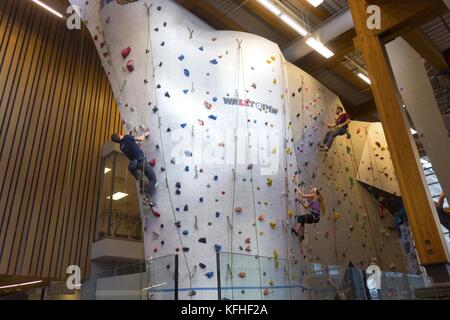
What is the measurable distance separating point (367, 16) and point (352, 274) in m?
2.90

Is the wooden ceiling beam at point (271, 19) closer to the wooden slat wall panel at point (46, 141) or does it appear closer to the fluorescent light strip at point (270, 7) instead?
the fluorescent light strip at point (270, 7)

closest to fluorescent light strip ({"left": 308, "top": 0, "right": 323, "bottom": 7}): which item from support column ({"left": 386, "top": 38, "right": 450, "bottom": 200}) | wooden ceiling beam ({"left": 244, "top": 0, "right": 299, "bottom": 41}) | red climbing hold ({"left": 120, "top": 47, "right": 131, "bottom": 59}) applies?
wooden ceiling beam ({"left": 244, "top": 0, "right": 299, "bottom": 41})

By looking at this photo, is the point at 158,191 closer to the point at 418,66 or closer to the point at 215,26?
the point at 215,26

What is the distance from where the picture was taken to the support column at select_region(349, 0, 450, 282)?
349cm

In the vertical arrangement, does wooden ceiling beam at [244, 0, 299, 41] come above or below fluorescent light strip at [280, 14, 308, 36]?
above

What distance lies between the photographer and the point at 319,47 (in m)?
7.44

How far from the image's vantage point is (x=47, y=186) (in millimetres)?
7730

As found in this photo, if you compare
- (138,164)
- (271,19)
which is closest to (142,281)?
(138,164)

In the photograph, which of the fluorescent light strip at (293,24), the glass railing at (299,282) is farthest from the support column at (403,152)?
the fluorescent light strip at (293,24)

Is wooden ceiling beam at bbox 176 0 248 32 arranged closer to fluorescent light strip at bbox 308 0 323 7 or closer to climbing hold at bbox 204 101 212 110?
fluorescent light strip at bbox 308 0 323 7

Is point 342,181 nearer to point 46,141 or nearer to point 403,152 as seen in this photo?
point 403,152

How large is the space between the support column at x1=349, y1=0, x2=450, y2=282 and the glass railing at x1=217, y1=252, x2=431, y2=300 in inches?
13.5

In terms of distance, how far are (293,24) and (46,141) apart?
5403 millimetres

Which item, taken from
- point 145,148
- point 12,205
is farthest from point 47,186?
point 145,148
